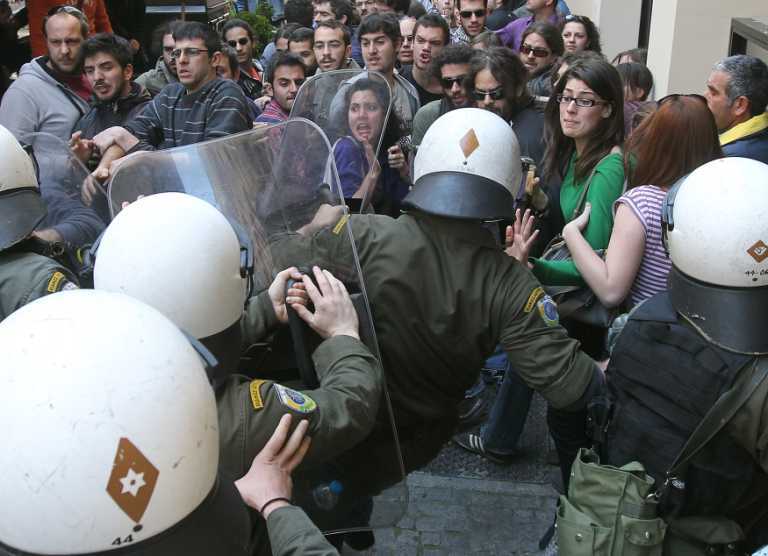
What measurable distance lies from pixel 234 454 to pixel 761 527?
4.85 ft

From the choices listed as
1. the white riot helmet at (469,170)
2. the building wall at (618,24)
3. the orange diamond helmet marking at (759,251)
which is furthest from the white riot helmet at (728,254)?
the building wall at (618,24)

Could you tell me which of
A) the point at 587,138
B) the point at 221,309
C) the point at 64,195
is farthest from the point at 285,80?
the point at 221,309

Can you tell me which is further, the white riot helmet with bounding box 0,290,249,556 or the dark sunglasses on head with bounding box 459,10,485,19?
the dark sunglasses on head with bounding box 459,10,485,19

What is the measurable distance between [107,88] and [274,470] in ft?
12.6

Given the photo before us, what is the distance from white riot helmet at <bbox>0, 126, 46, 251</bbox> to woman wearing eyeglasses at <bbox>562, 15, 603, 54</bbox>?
4689 millimetres

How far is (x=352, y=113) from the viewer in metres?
3.90

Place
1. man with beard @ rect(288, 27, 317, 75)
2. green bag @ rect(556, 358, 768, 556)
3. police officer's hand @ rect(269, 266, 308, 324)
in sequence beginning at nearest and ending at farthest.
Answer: green bag @ rect(556, 358, 768, 556), police officer's hand @ rect(269, 266, 308, 324), man with beard @ rect(288, 27, 317, 75)

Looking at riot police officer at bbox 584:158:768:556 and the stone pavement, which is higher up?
riot police officer at bbox 584:158:768:556

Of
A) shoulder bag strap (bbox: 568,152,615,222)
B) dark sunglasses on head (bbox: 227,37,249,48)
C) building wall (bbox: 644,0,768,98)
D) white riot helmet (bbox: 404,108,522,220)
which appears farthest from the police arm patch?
dark sunglasses on head (bbox: 227,37,249,48)

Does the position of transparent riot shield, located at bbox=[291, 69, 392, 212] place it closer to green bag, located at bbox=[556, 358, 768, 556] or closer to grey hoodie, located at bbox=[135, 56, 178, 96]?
green bag, located at bbox=[556, 358, 768, 556]

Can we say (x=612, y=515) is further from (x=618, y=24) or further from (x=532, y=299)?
(x=618, y=24)

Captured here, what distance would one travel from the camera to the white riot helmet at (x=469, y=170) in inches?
100

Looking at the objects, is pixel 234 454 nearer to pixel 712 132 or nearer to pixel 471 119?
pixel 471 119

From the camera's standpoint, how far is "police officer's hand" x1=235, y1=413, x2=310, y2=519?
186cm
